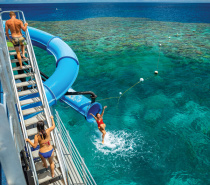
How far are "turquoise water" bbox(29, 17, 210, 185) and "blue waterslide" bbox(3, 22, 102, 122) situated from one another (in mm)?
2678

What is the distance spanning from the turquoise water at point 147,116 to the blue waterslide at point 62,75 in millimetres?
2678

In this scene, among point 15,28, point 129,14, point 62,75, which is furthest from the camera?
point 129,14

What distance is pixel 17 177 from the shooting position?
2965 millimetres

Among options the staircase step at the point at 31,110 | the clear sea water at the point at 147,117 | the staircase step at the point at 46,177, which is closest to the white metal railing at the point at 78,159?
the staircase step at the point at 46,177

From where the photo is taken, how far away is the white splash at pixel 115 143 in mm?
9231

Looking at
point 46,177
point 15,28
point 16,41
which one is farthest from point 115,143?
point 15,28

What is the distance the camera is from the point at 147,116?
11.8m

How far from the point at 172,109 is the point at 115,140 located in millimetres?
5097

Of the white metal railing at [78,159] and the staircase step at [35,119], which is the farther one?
the white metal railing at [78,159]

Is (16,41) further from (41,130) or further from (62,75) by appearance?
(41,130)

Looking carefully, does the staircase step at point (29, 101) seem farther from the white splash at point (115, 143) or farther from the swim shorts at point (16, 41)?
the white splash at point (115, 143)

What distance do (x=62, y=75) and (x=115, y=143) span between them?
5.38 meters

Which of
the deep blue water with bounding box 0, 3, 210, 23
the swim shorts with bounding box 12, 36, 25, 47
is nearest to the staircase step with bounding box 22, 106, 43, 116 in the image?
the swim shorts with bounding box 12, 36, 25, 47

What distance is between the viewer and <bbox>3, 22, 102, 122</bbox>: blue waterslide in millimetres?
5801
